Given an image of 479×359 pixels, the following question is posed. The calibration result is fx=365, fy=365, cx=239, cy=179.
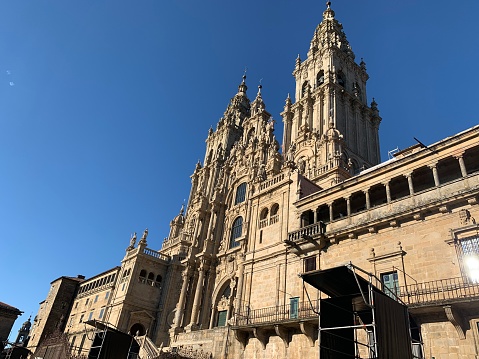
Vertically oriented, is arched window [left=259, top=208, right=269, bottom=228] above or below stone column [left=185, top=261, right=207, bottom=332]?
above

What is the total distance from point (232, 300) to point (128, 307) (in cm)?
1183

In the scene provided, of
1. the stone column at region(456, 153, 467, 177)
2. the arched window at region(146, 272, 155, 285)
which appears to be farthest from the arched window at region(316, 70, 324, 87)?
the stone column at region(456, 153, 467, 177)

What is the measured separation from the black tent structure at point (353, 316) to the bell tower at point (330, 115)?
60.5 ft

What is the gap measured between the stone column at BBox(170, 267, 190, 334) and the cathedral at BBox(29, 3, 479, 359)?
0.13 metres

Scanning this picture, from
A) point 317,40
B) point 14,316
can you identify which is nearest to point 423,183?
point 317,40

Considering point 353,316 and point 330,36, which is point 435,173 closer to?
point 353,316

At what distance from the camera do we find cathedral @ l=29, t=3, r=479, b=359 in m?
17.4

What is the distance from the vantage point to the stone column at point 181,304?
38025mm

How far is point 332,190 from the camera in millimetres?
25016

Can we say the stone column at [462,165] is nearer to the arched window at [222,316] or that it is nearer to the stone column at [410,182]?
the stone column at [410,182]

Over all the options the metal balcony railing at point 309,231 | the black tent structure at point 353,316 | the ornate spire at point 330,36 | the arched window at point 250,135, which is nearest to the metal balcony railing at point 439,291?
the black tent structure at point 353,316

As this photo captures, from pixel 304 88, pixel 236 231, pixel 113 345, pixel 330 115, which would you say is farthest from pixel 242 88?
pixel 113 345

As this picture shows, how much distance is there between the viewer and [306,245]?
24.5m

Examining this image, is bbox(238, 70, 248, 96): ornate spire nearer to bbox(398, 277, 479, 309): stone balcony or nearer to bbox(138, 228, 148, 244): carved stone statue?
bbox(138, 228, 148, 244): carved stone statue
